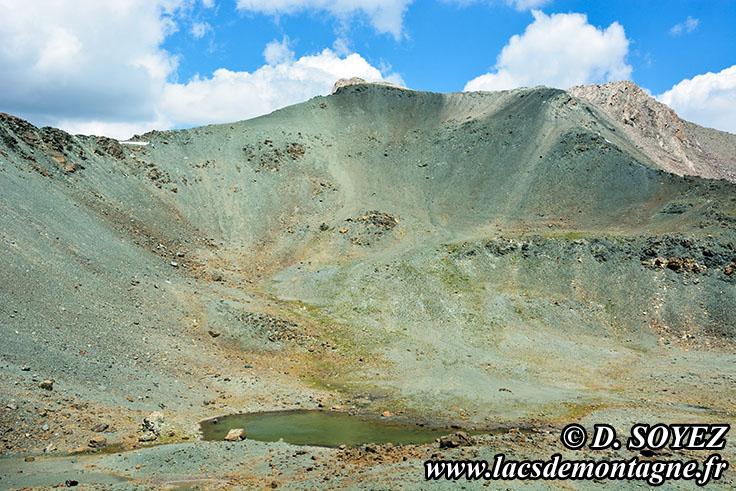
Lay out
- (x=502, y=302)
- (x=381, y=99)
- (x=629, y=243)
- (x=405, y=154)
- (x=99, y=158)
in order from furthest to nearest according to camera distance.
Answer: (x=381, y=99), (x=405, y=154), (x=99, y=158), (x=629, y=243), (x=502, y=302)

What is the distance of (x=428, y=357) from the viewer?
34.8 meters

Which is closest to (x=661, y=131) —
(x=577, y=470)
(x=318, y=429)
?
(x=318, y=429)

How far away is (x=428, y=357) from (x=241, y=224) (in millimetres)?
30982

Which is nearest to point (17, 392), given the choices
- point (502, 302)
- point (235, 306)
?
point (235, 306)

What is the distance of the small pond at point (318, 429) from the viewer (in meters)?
23.1

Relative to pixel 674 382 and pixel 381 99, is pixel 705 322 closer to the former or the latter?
pixel 674 382

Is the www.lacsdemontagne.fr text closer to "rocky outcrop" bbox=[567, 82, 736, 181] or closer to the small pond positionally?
the small pond

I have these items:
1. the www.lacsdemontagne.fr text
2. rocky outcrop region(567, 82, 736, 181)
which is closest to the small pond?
the www.lacsdemontagne.fr text

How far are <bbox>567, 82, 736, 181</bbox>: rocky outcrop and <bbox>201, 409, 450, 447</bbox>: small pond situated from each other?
73.7 metres

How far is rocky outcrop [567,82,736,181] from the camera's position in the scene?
8606 centimetres

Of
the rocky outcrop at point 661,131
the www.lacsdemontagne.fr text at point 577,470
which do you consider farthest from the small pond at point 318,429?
the rocky outcrop at point 661,131

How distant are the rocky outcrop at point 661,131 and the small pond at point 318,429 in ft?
242

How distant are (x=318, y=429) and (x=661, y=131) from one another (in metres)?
90.7

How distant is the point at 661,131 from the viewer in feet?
294
